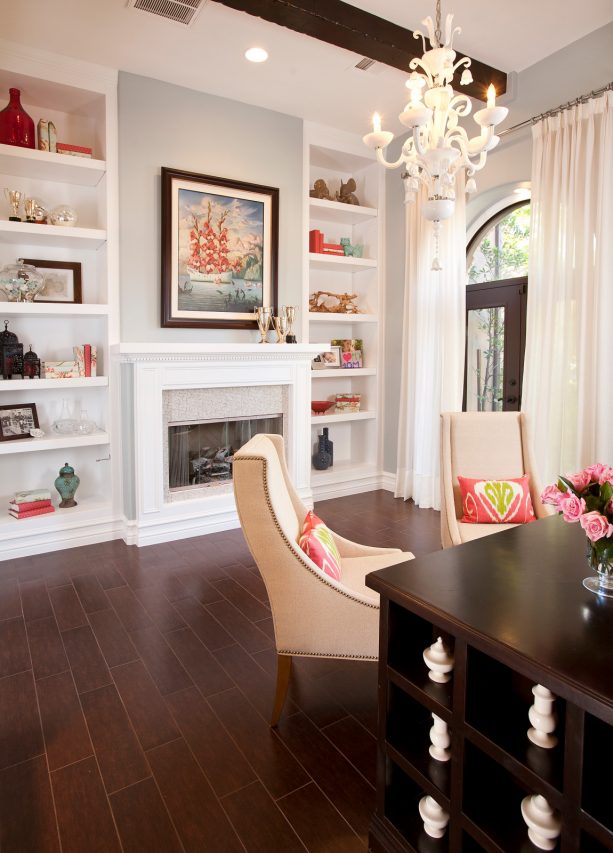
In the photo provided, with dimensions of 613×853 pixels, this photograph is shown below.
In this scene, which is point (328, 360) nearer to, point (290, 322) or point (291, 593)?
point (290, 322)

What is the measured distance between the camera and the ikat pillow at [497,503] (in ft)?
9.54

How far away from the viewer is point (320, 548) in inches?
81.0

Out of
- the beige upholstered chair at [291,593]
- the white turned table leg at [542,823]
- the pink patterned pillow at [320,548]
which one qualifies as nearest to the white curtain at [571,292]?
the pink patterned pillow at [320,548]

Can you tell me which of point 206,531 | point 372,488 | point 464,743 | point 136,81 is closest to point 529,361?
point 372,488

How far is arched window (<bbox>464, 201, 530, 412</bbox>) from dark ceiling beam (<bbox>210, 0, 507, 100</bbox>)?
160cm

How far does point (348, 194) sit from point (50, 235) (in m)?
2.83

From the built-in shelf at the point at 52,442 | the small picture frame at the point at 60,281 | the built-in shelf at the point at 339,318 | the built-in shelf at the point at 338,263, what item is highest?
the built-in shelf at the point at 338,263

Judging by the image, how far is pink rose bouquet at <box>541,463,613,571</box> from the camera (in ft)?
4.37

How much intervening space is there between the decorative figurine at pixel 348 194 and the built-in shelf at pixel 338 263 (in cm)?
58

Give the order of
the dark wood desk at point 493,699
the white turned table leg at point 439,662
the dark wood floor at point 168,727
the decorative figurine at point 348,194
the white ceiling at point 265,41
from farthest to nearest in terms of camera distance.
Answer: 1. the decorative figurine at point 348,194
2. the white ceiling at point 265,41
3. the dark wood floor at point 168,727
4. the white turned table leg at point 439,662
5. the dark wood desk at point 493,699

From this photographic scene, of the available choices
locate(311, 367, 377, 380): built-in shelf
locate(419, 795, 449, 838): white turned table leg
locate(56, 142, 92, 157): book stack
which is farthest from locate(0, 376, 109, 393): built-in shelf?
locate(419, 795, 449, 838): white turned table leg

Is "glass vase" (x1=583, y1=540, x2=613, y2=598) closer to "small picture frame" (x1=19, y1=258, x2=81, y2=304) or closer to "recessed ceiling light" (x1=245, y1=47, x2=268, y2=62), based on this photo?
"recessed ceiling light" (x1=245, y1=47, x2=268, y2=62)

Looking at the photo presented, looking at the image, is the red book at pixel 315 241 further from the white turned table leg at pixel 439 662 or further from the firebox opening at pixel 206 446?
the white turned table leg at pixel 439 662

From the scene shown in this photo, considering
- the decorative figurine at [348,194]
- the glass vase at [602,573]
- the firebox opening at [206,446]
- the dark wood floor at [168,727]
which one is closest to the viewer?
the glass vase at [602,573]
